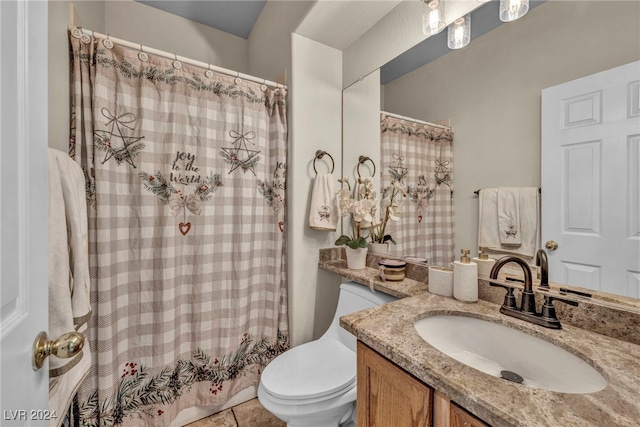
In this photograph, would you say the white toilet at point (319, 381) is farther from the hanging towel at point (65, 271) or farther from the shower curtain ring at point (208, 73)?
the shower curtain ring at point (208, 73)

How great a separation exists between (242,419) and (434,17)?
2.24 metres

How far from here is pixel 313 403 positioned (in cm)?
102

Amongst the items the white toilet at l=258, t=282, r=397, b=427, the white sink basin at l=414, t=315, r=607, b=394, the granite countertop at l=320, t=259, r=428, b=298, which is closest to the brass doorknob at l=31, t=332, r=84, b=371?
the white toilet at l=258, t=282, r=397, b=427

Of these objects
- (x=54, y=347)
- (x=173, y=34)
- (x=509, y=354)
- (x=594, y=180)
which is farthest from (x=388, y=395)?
(x=173, y=34)

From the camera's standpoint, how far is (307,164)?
1.62 m

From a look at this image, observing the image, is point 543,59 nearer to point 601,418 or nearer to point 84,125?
point 601,418

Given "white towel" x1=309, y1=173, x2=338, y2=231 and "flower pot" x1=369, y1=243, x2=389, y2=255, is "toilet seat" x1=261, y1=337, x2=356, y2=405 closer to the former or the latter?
"flower pot" x1=369, y1=243, x2=389, y2=255

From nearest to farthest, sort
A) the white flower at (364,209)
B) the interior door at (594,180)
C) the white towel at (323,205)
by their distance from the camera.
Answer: the interior door at (594,180)
the white flower at (364,209)
the white towel at (323,205)

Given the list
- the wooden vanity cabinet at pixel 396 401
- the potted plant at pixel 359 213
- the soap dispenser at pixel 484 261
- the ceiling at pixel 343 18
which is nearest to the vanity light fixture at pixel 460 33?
the ceiling at pixel 343 18

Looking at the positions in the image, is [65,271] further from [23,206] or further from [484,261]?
[484,261]

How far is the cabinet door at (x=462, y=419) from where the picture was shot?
1.70ft

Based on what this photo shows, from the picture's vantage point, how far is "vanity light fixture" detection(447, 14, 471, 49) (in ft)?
3.66

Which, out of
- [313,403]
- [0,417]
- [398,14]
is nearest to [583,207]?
[313,403]

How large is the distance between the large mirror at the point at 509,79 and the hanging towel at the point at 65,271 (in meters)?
→ 1.40
